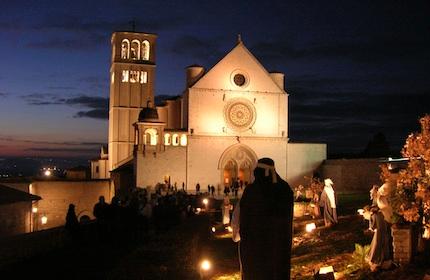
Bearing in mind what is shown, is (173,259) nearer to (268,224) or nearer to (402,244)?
(268,224)

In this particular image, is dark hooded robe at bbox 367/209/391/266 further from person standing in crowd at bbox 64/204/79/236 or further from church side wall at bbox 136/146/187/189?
church side wall at bbox 136/146/187/189

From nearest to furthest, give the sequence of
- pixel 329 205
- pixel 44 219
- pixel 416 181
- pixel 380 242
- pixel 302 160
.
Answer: pixel 380 242 → pixel 416 181 → pixel 329 205 → pixel 44 219 → pixel 302 160

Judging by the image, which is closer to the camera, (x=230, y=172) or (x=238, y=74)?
(x=238, y=74)

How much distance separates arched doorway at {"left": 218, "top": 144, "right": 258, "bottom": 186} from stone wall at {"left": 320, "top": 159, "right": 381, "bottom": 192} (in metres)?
6.51

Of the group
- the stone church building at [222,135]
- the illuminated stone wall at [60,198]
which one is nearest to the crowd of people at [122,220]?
the illuminated stone wall at [60,198]

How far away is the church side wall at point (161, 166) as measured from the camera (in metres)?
43.5

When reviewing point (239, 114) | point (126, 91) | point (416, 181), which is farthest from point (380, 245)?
point (126, 91)

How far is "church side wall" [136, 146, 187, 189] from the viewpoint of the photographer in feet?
143

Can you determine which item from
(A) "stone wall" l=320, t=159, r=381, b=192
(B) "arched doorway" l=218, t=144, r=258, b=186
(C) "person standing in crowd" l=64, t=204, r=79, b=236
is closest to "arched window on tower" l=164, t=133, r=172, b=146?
(B) "arched doorway" l=218, t=144, r=258, b=186

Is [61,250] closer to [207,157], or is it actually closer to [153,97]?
[207,157]

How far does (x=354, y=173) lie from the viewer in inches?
1676

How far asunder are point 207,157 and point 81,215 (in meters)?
11.2

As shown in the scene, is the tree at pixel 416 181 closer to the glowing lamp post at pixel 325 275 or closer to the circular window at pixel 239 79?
the glowing lamp post at pixel 325 275

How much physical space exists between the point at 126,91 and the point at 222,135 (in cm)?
1174
